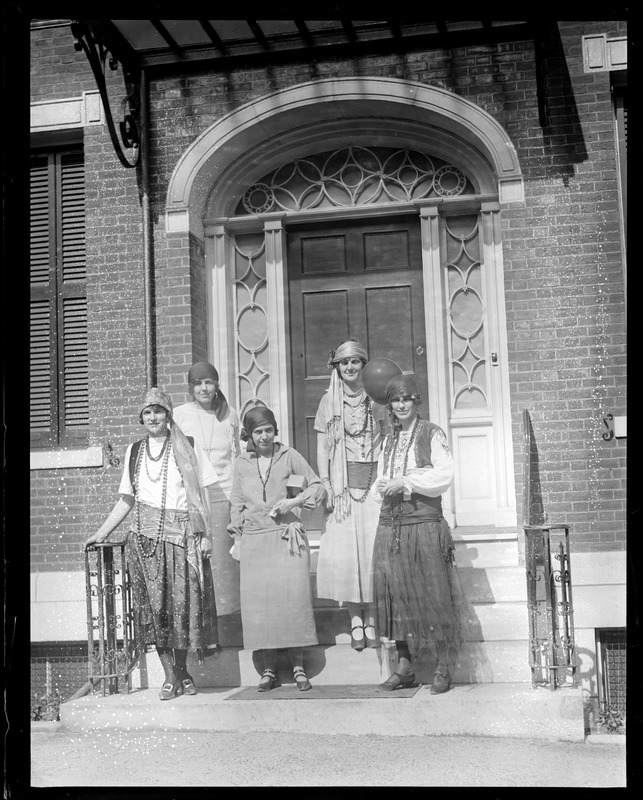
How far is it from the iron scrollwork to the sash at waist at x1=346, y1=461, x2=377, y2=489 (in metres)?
2.43

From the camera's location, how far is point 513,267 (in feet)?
18.8

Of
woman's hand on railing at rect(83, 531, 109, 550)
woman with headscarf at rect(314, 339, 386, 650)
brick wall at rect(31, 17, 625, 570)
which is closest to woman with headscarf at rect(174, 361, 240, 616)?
brick wall at rect(31, 17, 625, 570)

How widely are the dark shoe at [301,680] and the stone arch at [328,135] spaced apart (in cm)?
274

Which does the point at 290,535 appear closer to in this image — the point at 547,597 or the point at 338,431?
the point at 338,431

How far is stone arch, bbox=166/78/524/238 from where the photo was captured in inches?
237

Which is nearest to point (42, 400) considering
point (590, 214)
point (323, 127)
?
point (323, 127)

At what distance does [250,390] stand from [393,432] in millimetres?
969

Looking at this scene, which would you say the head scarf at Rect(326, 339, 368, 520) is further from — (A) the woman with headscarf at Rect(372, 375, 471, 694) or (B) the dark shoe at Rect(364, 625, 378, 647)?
(B) the dark shoe at Rect(364, 625, 378, 647)

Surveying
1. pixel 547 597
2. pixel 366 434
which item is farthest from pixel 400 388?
pixel 547 597

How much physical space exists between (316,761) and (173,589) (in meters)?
1.25

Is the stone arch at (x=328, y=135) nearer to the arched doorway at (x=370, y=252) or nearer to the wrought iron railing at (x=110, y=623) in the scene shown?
the arched doorway at (x=370, y=252)

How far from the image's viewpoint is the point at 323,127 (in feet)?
20.0
